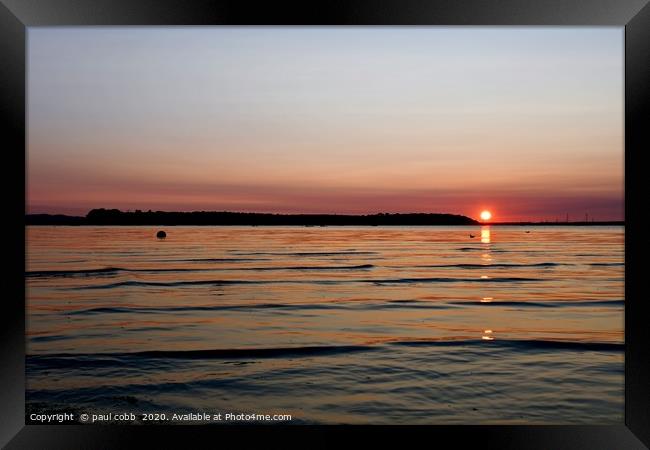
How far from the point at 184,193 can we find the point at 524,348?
2341 centimetres

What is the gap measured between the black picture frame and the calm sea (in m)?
1.24

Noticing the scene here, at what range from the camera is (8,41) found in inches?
98.2

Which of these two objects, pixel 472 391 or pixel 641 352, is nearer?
pixel 641 352

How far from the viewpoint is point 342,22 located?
8.66ft

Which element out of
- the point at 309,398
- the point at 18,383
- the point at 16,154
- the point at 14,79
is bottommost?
the point at 309,398

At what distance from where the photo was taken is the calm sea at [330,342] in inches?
157

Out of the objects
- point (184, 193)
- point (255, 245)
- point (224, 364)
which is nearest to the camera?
point (224, 364)

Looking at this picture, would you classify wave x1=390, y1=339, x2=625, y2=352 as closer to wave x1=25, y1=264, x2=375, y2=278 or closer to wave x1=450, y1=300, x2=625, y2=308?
wave x1=450, y1=300, x2=625, y2=308

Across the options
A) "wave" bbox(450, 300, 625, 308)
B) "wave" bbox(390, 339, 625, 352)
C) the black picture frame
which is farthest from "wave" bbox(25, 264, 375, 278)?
the black picture frame

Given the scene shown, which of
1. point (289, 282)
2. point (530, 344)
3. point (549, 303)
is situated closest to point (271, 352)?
point (530, 344)

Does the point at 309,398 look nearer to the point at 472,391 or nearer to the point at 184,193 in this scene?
the point at 472,391

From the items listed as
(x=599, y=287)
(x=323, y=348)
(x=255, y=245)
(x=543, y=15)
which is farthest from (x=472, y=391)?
(x=255, y=245)

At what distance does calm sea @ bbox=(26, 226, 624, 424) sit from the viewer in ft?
13.1

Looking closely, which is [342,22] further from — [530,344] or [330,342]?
[530,344]
